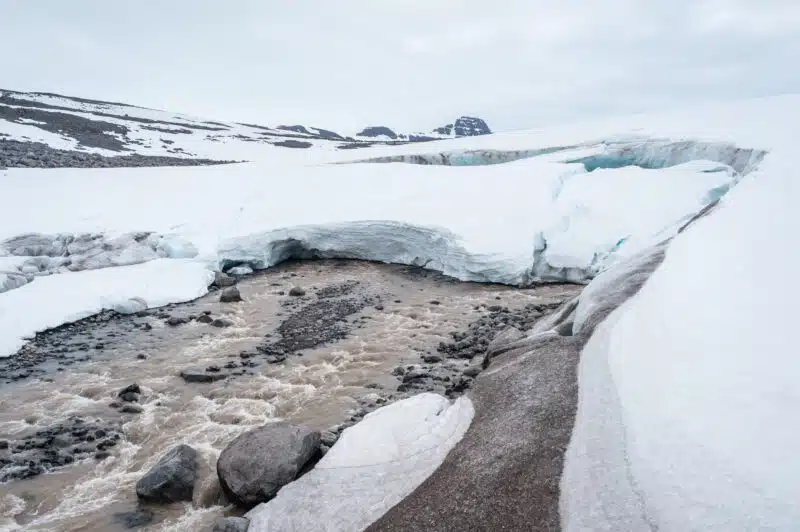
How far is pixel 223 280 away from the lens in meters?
15.7

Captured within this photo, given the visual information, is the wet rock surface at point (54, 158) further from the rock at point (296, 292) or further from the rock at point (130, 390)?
the rock at point (130, 390)

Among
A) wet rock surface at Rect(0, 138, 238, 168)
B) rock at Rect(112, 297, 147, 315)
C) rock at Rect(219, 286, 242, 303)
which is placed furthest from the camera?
wet rock surface at Rect(0, 138, 238, 168)

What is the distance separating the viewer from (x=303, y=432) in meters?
6.44

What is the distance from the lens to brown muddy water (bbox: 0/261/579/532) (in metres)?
6.29

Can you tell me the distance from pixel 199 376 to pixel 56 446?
2.58m

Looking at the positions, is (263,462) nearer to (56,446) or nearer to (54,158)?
(56,446)

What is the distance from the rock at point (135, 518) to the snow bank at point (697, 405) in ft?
16.2

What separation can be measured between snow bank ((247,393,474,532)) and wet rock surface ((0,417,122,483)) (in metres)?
3.72

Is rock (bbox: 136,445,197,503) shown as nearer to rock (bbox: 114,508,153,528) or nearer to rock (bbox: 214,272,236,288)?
rock (bbox: 114,508,153,528)

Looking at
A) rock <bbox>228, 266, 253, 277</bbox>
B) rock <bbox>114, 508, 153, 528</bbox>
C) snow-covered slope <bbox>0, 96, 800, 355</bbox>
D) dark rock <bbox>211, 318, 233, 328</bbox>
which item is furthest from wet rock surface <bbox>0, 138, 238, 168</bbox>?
rock <bbox>114, 508, 153, 528</bbox>

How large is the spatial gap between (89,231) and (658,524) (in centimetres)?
1932

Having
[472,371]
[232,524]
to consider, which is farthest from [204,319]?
[232,524]

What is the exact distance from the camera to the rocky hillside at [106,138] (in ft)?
121

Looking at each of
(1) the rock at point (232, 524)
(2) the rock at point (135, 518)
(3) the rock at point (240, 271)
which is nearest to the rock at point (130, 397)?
(2) the rock at point (135, 518)
